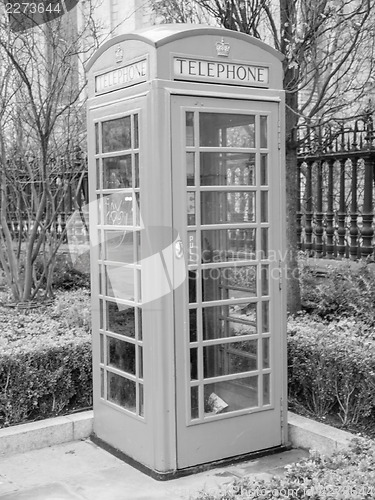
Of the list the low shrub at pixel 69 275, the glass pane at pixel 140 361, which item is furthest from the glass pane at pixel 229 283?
the low shrub at pixel 69 275

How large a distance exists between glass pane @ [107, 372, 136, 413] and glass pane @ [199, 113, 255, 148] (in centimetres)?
164

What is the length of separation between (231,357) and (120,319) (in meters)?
0.77

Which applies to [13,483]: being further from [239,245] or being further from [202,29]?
[202,29]

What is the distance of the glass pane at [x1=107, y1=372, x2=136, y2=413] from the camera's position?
14.4 ft

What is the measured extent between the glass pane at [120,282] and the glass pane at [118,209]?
294 mm

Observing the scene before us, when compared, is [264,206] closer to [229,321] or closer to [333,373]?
[229,321]

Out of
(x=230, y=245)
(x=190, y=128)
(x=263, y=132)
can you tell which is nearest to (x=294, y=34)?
(x=263, y=132)

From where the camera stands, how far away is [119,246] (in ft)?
14.5

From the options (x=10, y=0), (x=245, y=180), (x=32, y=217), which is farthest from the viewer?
(x=32, y=217)

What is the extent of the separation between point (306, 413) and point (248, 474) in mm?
859

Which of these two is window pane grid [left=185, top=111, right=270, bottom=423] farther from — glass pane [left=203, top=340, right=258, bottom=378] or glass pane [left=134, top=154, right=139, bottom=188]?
glass pane [left=134, top=154, right=139, bottom=188]

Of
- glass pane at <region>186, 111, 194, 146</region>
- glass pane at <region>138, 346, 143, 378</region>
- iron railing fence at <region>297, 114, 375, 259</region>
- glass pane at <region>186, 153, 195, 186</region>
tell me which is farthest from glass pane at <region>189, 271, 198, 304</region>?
iron railing fence at <region>297, 114, 375, 259</region>

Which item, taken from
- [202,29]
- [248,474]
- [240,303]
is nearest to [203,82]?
[202,29]

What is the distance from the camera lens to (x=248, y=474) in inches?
165
